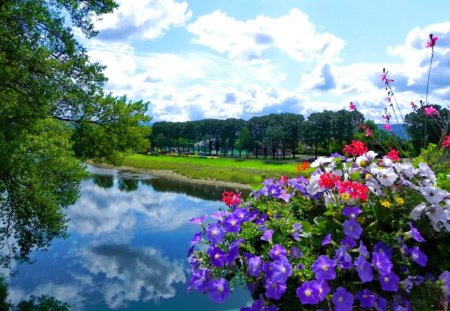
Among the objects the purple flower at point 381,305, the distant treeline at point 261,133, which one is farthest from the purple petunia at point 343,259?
the distant treeline at point 261,133

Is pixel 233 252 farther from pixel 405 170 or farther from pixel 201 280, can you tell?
pixel 405 170

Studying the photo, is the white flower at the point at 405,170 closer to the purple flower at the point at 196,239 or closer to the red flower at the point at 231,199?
the red flower at the point at 231,199

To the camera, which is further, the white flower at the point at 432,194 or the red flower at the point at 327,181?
the red flower at the point at 327,181

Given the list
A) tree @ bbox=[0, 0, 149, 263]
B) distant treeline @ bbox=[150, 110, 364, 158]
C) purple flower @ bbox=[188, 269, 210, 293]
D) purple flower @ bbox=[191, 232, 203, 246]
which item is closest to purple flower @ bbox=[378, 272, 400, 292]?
purple flower @ bbox=[188, 269, 210, 293]

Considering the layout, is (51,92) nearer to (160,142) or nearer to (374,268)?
(374,268)

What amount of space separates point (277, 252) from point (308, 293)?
0.28 m

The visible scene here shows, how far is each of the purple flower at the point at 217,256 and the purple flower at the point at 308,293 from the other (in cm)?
47

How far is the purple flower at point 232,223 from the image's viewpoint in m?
2.55

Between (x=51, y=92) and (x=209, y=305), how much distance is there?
8.26 metres

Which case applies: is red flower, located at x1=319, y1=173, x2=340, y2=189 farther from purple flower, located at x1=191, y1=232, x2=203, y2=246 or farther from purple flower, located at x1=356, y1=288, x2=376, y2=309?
purple flower, located at x1=191, y1=232, x2=203, y2=246

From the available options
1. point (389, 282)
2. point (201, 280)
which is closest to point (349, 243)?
point (389, 282)

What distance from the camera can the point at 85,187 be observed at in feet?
148

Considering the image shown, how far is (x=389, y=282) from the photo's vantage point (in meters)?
2.26

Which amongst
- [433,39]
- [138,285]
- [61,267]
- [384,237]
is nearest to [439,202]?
[384,237]
